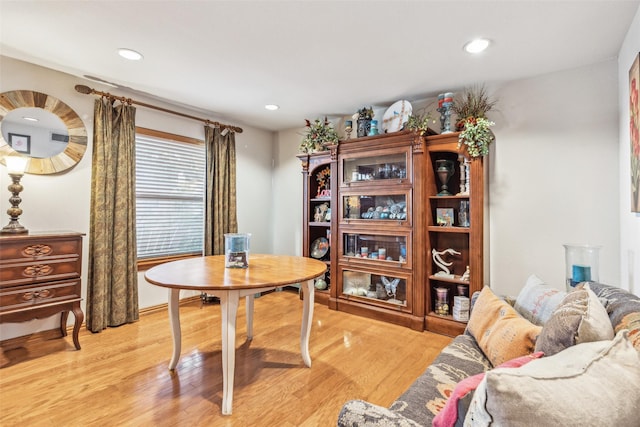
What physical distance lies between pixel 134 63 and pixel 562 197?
3.87 m

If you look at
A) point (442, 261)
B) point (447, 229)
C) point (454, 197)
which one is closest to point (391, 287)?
point (442, 261)

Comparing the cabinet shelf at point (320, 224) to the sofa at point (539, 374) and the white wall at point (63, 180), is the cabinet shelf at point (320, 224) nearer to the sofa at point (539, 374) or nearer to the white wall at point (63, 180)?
the white wall at point (63, 180)

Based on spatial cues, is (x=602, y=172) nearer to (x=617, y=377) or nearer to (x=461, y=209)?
(x=461, y=209)

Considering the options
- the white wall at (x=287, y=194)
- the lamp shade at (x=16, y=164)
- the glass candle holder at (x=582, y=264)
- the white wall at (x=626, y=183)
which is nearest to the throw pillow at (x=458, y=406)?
the glass candle holder at (x=582, y=264)

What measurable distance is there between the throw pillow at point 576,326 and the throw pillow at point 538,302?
0.41m

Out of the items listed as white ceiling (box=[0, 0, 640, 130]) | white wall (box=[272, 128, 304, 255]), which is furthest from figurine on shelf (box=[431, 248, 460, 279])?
white wall (box=[272, 128, 304, 255])

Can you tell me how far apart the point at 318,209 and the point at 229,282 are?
99.4 inches

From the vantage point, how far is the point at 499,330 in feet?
4.71

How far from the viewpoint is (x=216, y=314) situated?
139 inches

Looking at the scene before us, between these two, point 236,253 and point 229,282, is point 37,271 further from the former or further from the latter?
point 229,282

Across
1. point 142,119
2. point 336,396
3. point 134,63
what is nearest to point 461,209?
point 336,396

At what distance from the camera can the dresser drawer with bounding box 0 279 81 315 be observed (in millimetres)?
2262

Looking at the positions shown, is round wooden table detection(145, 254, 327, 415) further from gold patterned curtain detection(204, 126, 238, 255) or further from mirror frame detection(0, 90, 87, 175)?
mirror frame detection(0, 90, 87, 175)

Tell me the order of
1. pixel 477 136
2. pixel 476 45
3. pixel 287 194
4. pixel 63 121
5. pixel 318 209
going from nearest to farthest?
pixel 476 45 → pixel 477 136 → pixel 63 121 → pixel 318 209 → pixel 287 194
